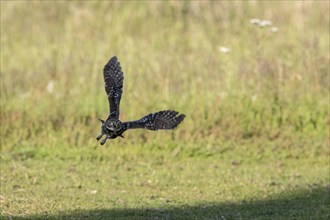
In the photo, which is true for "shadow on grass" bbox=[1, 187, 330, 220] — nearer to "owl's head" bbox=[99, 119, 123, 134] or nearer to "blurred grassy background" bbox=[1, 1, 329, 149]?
"owl's head" bbox=[99, 119, 123, 134]

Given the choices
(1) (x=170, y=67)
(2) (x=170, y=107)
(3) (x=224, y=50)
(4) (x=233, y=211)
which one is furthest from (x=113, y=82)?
(3) (x=224, y=50)

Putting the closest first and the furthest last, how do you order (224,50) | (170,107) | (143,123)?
(143,123) < (170,107) < (224,50)

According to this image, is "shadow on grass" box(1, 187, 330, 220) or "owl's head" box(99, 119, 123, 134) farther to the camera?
"shadow on grass" box(1, 187, 330, 220)

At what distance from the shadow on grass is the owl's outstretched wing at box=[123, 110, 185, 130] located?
6.51 feet

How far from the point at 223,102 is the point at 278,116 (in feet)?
2.19

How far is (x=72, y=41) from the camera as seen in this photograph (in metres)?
11.5

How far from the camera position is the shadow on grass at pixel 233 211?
652 cm

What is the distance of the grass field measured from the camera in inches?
290

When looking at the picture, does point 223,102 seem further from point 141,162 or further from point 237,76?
point 141,162

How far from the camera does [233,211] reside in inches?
270

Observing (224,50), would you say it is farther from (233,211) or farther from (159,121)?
(159,121)

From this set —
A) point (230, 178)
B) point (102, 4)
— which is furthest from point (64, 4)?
point (230, 178)

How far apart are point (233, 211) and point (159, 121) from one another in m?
2.42

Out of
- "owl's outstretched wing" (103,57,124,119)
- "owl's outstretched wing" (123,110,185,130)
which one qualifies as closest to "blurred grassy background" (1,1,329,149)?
"owl's outstretched wing" (103,57,124,119)
